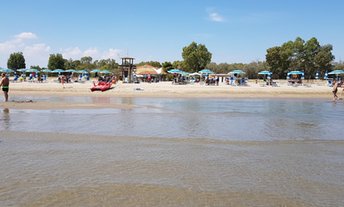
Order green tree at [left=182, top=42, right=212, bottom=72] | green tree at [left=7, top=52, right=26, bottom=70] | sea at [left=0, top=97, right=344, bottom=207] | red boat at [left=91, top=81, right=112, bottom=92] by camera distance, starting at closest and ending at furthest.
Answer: sea at [left=0, top=97, right=344, bottom=207] < red boat at [left=91, top=81, right=112, bottom=92] < green tree at [left=182, top=42, right=212, bottom=72] < green tree at [left=7, top=52, right=26, bottom=70]

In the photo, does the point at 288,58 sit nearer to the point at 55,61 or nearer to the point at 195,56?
the point at 195,56

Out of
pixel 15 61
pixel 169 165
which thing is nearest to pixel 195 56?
pixel 15 61

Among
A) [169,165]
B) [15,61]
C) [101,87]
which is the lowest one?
[169,165]

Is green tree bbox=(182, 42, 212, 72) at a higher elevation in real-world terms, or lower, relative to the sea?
higher

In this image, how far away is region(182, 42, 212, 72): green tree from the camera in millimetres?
79688

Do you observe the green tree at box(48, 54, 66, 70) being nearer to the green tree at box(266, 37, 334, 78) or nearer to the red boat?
the green tree at box(266, 37, 334, 78)

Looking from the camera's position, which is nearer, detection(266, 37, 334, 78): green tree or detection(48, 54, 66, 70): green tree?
detection(266, 37, 334, 78): green tree

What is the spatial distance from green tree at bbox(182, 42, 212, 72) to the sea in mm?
69655

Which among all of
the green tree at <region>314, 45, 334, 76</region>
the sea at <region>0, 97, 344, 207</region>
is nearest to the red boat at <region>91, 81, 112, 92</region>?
the sea at <region>0, 97, 344, 207</region>

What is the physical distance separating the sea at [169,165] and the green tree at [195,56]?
69.7m

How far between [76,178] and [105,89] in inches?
1040

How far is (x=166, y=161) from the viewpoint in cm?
652

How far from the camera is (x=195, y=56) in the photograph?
79.5 metres

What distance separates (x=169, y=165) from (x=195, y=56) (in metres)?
74.4
